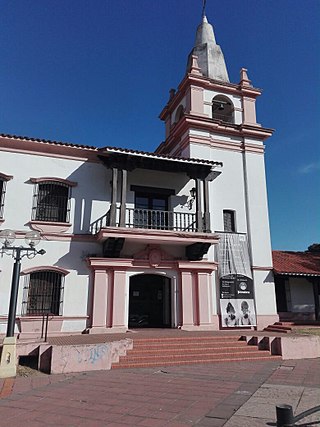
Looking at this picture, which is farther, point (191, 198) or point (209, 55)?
point (209, 55)

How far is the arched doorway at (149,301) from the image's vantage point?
1346cm

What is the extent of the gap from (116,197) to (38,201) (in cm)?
292

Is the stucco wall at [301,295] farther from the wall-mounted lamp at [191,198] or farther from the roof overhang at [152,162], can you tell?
the roof overhang at [152,162]

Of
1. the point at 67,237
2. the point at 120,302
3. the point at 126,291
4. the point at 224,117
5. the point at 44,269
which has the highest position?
the point at 224,117

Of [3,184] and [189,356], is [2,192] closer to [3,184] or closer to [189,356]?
[3,184]

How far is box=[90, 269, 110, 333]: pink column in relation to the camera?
→ 38.8 feet

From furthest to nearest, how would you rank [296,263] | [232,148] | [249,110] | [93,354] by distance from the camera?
1. [249,110]
2. [296,263]
3. [232,148]
4. [93,354]

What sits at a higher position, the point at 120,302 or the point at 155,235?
the point at 155,235

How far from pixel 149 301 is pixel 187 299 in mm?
1745

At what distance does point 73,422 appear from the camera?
4.55m

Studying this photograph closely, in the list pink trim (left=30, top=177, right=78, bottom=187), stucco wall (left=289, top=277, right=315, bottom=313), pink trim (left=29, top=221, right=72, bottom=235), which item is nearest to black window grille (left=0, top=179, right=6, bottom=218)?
pink trim (left=30, top=177, right=78, bottom=187)

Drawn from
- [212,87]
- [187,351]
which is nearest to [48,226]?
[187,351]

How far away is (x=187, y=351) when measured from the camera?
9258 mm

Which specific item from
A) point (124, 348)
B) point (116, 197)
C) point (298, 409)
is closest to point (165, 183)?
point (116, 197)
